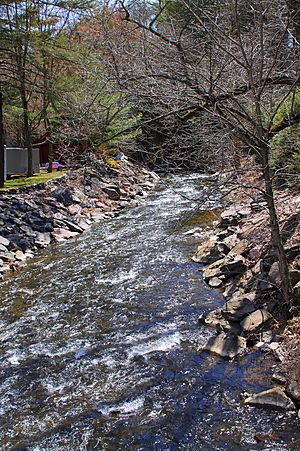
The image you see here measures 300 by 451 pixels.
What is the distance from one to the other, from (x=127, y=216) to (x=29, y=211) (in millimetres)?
3080

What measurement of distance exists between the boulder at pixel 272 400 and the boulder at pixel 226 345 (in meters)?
0.92

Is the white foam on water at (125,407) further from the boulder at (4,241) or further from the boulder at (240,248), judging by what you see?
the boulder at (4,241)

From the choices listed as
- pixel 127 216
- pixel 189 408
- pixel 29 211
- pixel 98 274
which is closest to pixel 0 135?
pixel 29 211

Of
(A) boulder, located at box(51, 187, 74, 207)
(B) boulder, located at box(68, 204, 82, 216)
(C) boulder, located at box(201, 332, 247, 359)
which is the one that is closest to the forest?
(C) boulder, located at box(201, 332, 247, 359)

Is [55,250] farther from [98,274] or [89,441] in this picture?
[89,441]

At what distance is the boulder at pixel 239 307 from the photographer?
623cm

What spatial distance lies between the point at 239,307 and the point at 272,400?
1.90 metres

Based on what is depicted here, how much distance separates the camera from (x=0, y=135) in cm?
1438

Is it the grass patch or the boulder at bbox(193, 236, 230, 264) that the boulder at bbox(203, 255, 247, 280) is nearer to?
the boulder at bbox(193, 236, 230, 264)

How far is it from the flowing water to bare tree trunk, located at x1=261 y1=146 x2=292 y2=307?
984 mm

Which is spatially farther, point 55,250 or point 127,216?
point 127,216

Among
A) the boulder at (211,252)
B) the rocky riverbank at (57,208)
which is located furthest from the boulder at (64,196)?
the boulder at (211,252)

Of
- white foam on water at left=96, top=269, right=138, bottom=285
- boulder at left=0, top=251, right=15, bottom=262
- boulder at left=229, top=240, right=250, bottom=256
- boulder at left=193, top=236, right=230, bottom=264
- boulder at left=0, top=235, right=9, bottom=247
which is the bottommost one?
boulder at left=0, top=251, right=15, bottom=262

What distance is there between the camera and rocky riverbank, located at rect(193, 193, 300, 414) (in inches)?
205
